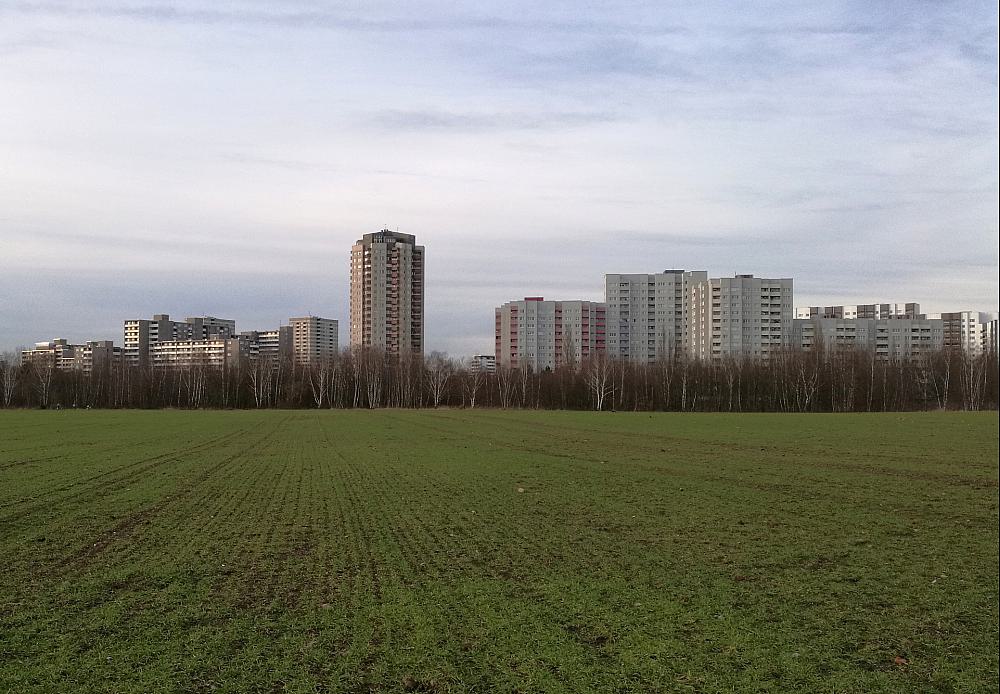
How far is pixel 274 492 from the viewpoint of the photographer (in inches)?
768

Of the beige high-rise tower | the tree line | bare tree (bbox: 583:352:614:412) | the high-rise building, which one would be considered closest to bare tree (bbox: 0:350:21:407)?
the tree line

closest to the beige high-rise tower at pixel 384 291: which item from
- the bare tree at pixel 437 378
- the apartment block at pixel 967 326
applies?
the bare tree at pixel 437 378

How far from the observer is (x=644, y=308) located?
577ft

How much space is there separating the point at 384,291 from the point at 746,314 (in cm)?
7336

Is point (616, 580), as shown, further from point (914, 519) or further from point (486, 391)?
point (486, 391)

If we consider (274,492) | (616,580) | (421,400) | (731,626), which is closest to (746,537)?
(616,580)

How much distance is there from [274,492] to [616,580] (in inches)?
450

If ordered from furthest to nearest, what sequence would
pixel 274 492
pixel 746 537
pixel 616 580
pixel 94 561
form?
pixel 274 492 → pixel 746 537 → pixel 94 561 → pixel 616 580

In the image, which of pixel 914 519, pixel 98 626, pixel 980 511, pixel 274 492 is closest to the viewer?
pixel 98 626

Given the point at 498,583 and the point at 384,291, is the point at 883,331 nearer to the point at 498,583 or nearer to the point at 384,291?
the point at 384,291

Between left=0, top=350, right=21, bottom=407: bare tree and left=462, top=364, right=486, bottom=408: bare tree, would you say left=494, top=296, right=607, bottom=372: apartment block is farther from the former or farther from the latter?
left=0, top=350, right=21, bottom=407: bare tree

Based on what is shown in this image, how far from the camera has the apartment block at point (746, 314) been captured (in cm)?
15612

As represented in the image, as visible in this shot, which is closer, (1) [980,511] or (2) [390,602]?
(2) [390,602]

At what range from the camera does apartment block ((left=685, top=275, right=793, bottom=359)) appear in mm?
156125
